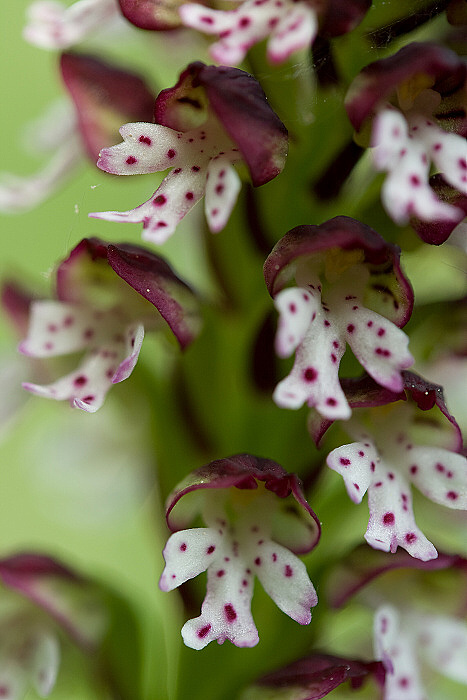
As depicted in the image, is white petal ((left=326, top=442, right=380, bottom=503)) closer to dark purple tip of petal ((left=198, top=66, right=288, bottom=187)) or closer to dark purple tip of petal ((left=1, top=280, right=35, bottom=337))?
dark purple tip of petal ((left=198, top=66, right=288, bottom=187))

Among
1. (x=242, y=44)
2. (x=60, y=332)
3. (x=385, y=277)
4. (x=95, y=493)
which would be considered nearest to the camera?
(x=242, y=44)

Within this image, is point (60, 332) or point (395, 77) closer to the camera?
point (395, 77)

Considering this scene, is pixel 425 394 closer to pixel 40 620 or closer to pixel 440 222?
pixel 440 222

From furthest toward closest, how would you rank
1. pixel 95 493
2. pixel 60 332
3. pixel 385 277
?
pixel 95 493 < pixel 60 332 < pixel 385 277

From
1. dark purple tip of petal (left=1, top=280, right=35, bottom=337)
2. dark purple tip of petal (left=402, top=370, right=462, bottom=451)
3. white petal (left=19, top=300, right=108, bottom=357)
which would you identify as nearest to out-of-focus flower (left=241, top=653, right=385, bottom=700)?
dark purple tip of petal (left=402, top=370, right=462, bottom=451)

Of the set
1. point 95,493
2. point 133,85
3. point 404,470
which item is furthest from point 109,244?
point 95,493

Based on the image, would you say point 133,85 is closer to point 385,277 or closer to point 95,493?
point 385,277

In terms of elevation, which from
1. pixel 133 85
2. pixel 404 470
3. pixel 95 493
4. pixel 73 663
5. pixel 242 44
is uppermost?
pixel 242 44
